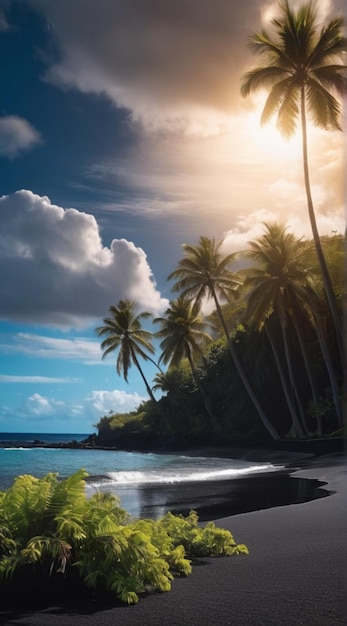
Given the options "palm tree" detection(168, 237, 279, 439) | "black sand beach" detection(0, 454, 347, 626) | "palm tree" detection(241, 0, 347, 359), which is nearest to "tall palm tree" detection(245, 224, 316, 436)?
"palm tree" detection(168, 237, 279, 439)

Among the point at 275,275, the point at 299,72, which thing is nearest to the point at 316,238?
the point at 299,72

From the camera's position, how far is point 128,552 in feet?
9.38

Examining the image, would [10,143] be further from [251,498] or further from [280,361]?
[280,361]

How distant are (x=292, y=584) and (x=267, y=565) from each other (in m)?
0.48

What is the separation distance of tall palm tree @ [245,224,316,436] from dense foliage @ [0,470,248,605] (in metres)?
19.4

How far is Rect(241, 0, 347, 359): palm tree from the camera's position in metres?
16.0

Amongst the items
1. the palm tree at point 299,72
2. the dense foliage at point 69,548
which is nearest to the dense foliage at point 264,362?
the palm tree at point 299,72

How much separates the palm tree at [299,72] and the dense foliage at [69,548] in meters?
14.3

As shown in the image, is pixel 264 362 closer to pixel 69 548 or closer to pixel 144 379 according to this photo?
pixel 144 379

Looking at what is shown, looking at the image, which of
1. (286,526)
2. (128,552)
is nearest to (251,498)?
(286,526)

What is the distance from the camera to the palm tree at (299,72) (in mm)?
16016

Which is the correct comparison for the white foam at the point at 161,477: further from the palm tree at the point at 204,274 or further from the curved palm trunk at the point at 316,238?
the palm tree at the point at 204,274

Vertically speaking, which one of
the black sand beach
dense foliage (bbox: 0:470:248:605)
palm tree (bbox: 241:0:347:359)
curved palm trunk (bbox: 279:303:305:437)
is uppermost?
palm tree (bbox: 241:0:347:359)

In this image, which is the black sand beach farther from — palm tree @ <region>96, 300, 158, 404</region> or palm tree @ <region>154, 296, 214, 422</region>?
palm tree @ <region>96, 300, 158, 404</region>
